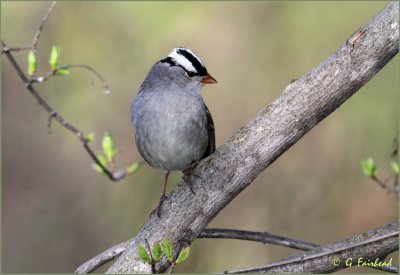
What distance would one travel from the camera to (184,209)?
9.34 feet

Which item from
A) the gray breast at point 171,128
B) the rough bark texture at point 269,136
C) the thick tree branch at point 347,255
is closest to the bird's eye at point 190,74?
the gray breast at point 171,128

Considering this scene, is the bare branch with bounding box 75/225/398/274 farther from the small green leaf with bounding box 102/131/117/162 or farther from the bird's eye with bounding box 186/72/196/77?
the bird's eye with bounding box 186/72/196/77

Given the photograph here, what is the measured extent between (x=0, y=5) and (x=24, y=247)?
2.10m

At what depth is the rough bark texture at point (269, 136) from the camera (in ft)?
9.12

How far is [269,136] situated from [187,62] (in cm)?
110

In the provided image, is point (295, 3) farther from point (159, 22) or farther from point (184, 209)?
point (184, 209)

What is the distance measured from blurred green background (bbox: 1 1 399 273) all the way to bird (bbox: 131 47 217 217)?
1.49 meters

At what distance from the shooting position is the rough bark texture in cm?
278

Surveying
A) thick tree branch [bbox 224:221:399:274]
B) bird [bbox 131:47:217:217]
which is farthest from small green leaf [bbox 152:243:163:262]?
bird [bbox 131:47:217:217]

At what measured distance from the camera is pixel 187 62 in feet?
12.3

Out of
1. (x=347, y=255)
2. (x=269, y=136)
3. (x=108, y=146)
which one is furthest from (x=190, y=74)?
(x=347, y=255)

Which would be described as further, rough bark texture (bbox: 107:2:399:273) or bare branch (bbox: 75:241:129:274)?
bare branch (bbox: 75:241:129:274)

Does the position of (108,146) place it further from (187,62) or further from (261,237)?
(261,237)

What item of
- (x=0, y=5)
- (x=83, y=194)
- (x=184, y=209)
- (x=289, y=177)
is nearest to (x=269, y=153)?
(x=184, y=209)
